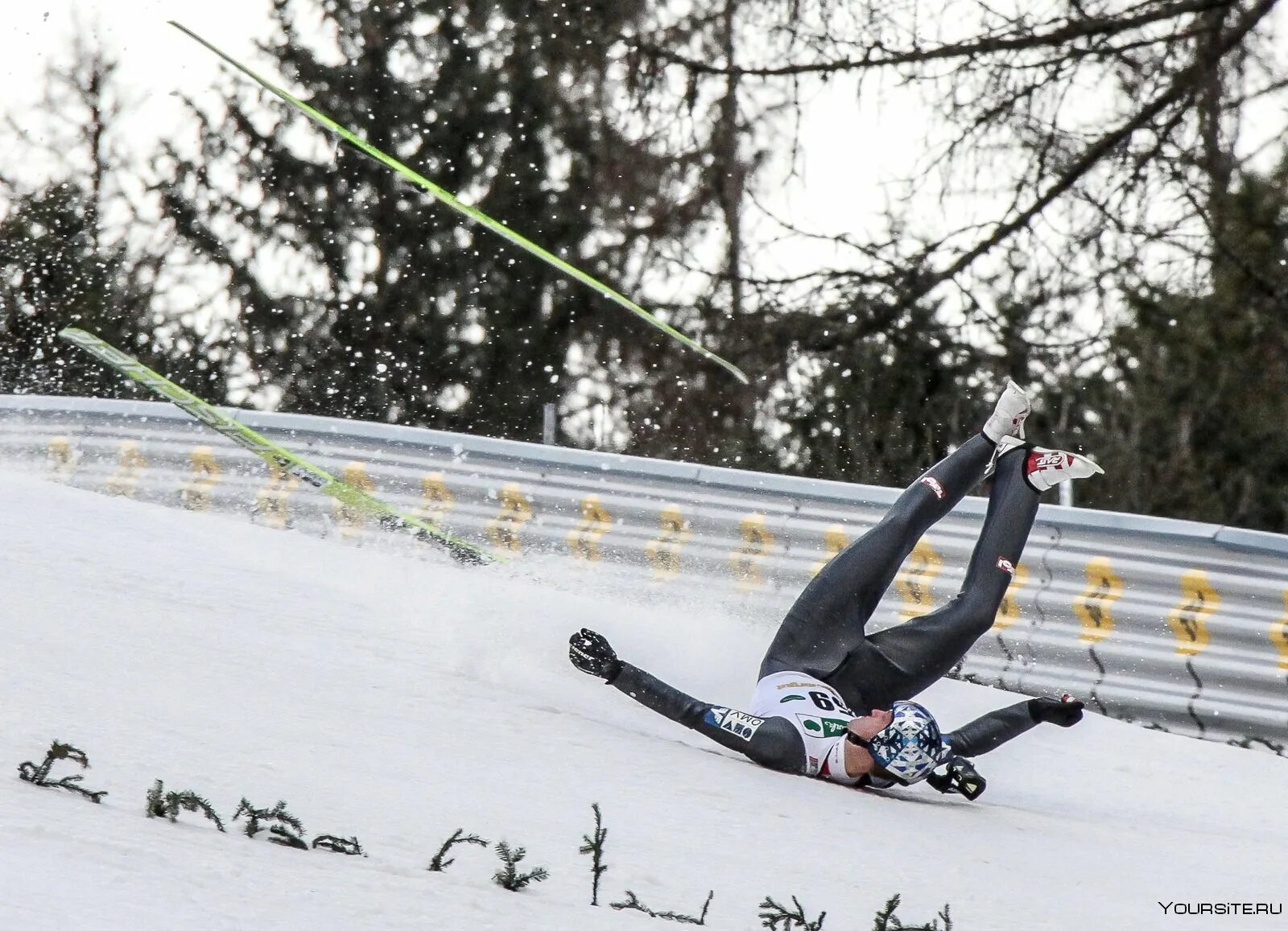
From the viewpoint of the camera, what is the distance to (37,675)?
3.77 m

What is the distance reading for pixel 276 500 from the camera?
838 centimetres

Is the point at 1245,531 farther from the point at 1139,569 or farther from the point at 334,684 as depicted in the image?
the point at 334,684

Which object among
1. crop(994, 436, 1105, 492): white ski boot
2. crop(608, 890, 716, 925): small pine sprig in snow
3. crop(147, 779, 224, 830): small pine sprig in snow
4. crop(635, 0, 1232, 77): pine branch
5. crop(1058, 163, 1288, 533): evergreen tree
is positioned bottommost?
crop(608, 890, 716, 925): small pine sprig in snow

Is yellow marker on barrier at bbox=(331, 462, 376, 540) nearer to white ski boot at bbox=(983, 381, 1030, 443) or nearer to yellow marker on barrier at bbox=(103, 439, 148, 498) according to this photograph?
yellow marker on barrier at bbox=(103, 439, 148, 498)

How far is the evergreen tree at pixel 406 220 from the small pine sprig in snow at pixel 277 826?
563 inches

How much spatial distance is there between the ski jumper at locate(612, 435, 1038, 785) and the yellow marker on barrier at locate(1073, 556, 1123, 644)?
1.67 m

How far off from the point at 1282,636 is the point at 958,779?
8.02ft

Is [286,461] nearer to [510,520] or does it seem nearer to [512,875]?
[510,520]

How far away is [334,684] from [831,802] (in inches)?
55.0

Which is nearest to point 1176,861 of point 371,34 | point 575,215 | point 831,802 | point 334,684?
point 831,802

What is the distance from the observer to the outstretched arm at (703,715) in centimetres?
446

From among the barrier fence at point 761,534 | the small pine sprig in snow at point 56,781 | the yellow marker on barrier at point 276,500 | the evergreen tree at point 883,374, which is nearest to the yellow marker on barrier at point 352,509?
the barrier fence at point 761,534

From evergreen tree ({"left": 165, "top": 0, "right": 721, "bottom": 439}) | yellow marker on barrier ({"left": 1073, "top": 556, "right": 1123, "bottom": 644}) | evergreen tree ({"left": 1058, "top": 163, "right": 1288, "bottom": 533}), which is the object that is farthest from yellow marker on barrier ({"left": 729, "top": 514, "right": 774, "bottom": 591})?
evergreen tree ({"left": 165, "top": 0, "right": 721, "bottom": 439})

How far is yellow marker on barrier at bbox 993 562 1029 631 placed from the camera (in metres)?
6.80
